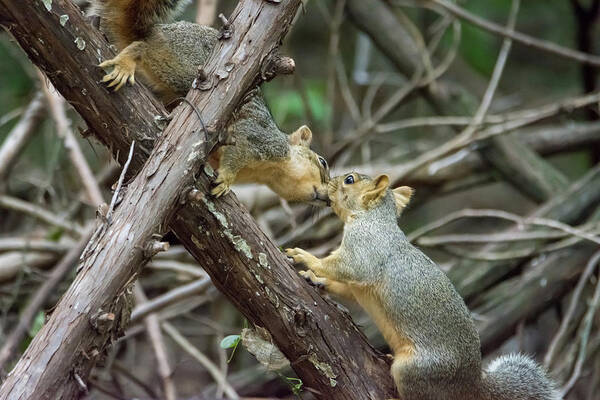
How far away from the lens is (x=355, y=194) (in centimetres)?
302

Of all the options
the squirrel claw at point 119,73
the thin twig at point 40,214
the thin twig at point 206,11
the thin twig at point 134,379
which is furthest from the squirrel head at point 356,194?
the thin twig at point 40,214

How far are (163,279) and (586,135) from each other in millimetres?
2986

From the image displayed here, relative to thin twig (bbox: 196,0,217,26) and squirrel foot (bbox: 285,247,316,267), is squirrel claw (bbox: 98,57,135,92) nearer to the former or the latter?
squirrel foot (bbox: 285,247,316,267)

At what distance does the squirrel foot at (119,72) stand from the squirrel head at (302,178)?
840 millimetres

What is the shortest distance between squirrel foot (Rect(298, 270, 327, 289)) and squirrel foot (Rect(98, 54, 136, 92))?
0.87 meters

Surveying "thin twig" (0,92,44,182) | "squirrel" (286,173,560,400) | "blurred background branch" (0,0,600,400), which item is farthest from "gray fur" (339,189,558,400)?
"thin twig" (0,92,44,182)

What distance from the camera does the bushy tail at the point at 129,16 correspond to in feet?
8.51

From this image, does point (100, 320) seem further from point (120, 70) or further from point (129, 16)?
point (129, 16)

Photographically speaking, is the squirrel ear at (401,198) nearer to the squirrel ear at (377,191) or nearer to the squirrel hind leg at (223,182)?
the squirrel ear at (377,191)

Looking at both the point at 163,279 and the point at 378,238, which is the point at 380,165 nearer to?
the point at 163,279

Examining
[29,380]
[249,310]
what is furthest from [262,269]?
[29,380]

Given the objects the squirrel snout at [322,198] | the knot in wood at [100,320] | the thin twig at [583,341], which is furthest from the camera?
the thin twig at [583,341]

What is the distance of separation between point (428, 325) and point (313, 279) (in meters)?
0.43

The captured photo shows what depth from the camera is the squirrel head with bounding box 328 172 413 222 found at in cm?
298
